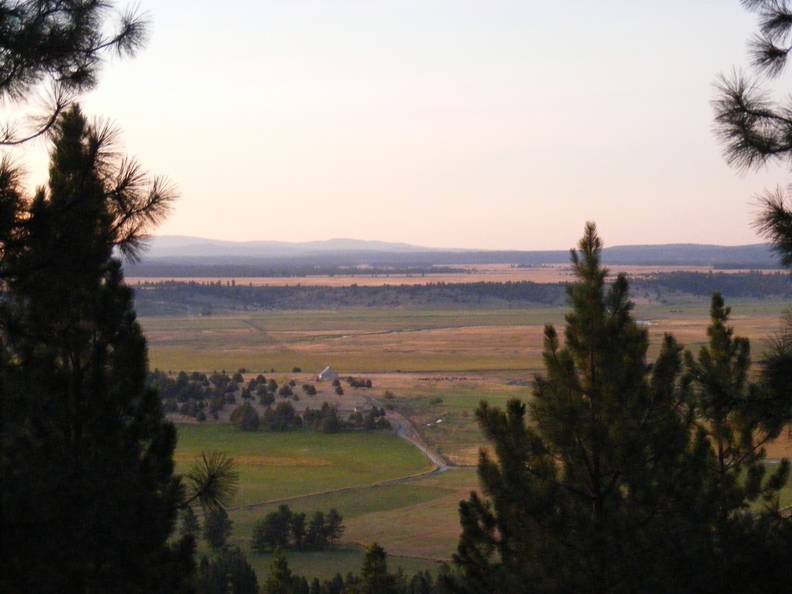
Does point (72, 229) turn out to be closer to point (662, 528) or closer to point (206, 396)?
point (662, 528)

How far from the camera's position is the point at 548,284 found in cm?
13088

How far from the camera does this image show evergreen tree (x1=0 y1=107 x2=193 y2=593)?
711cm

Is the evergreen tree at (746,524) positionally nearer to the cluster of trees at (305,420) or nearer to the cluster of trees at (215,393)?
the cluster of trees at (305,420)

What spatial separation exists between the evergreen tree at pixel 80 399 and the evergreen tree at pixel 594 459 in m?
3.35

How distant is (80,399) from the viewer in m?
10.1

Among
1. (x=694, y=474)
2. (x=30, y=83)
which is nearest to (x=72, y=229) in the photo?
(x=30, y=83)

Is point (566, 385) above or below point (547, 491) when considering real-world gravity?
above

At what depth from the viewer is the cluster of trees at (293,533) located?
2214 centimetres

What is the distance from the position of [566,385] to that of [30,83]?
6.13 m

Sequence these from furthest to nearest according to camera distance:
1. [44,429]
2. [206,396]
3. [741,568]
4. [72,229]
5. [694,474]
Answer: [206,396]
[694,474]
[44,429]
[741,568]
[72,229]

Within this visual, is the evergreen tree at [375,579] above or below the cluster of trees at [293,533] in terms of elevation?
above

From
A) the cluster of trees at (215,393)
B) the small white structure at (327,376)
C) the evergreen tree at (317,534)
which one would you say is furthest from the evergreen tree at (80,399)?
the small white structure at (327,376)

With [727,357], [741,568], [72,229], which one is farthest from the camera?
[727,357]

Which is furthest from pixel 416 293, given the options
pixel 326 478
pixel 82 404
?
pixel 82 404
